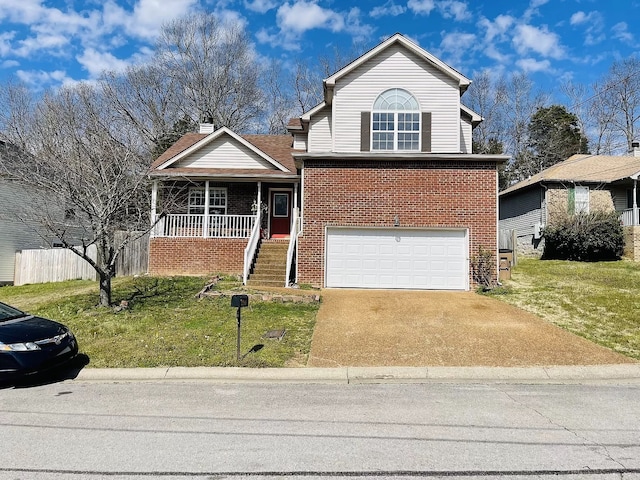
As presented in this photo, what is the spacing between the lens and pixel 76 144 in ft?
41.9

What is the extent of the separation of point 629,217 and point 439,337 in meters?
18.5

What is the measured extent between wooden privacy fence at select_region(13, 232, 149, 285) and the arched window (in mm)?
9868

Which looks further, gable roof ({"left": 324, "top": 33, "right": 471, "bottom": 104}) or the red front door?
the red front door

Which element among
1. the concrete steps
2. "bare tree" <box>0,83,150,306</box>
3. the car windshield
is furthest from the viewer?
the concrete steps

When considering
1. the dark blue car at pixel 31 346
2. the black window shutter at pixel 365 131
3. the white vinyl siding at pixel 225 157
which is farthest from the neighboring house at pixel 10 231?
the black window shutter at pixel 365 131

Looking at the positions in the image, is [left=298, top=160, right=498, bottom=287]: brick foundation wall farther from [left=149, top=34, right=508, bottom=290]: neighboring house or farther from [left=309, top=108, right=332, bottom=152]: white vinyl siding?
[left=309, top=108, right=332, bottom=152]: white vinyl siding

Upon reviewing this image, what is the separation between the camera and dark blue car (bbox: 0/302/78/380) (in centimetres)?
659

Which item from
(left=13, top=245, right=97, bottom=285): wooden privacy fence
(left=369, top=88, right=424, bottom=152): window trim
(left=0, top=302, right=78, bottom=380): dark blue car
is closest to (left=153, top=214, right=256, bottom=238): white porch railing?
(left=13, top=245, right=97, bottom=285): wooden privacy fence

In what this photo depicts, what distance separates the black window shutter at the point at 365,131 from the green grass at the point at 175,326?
6.56m

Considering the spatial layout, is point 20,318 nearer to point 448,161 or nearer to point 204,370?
point 204,370

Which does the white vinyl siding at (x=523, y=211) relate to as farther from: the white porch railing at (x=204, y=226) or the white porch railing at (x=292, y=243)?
the white porch railing at (x=204, y=226)

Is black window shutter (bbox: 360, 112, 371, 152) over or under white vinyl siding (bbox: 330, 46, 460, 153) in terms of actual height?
under

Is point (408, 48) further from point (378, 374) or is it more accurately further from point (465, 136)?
point (378, 374)

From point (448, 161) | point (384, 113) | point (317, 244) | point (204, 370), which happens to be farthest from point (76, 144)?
point (448, 161)
